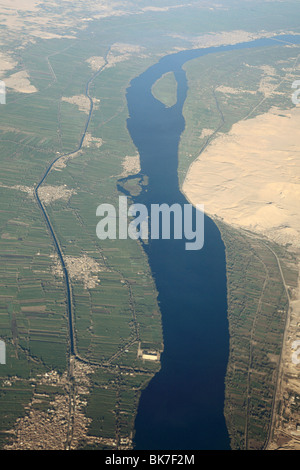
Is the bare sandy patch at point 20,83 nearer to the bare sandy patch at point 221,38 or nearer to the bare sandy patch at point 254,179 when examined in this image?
the bare sandy patch at point 254,179

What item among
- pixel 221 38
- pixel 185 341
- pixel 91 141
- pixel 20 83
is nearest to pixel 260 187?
pixel 185 341

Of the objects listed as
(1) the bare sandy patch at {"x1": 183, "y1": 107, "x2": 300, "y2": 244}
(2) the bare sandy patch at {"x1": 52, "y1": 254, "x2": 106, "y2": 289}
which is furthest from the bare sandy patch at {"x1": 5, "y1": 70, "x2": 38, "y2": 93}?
(2) the bare sandy patch at {"x1": 52, "y1": 254, "x2": 106, "y2": 289}

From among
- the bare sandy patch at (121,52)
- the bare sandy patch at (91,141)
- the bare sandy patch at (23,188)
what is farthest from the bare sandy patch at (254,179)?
the bare sandy patch at (121,52)

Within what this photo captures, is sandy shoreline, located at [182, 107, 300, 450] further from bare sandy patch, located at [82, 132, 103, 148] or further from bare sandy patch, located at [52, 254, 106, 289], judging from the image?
bare sandy patch, located at [52, 254, 106, 289]

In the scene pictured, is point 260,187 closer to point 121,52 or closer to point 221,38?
point 121,52

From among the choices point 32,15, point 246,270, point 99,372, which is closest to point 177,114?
point 246,270

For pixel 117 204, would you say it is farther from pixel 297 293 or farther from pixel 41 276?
pixel 297 293
